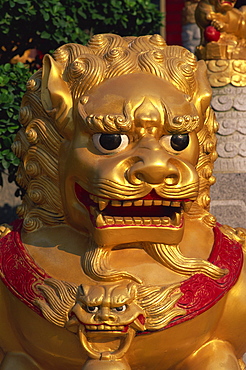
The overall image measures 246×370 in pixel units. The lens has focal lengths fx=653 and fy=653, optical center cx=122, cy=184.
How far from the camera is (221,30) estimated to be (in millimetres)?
5043

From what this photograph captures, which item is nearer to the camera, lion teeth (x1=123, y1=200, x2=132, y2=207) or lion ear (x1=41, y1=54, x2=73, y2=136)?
lion teeth (x1=123, y1=200, x2=132, y2=207)

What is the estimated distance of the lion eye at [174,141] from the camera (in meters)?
2.42

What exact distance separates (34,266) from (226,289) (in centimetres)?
74

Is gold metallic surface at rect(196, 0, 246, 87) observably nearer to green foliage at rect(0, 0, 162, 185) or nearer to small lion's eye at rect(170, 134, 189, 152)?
green foliage at rect(0, 0, 162, 185)


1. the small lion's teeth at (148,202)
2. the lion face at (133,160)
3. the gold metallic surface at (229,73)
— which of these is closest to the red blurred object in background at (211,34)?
the gold metallic surface at (229,73)

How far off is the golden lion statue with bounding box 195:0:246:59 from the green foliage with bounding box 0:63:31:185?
1.46 m

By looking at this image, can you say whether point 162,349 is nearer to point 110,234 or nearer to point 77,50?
point 110,234

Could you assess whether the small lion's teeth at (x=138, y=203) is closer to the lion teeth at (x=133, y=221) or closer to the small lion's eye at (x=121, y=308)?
the lion teeth at (x=133, y=221)

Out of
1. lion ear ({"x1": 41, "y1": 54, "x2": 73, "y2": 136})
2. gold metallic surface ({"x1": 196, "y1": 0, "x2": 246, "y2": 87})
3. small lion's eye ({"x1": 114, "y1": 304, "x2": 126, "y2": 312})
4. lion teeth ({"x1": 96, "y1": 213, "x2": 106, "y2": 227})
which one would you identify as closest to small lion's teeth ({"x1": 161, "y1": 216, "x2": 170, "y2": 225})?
lion teeth ({"x1": 96, "y1": 213, "x2": 106, "y2": 227})

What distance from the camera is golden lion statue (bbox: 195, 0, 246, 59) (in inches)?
191

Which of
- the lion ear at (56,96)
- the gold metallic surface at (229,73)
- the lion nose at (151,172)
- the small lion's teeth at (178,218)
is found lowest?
the gold metallic surface at (229,73)

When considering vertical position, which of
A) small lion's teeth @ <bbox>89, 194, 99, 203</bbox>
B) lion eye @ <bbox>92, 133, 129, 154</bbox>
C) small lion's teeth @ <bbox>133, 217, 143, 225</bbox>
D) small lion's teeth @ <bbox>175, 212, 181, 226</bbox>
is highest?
lion eye @ <bbox>92, 133, 129, 154</bbox>

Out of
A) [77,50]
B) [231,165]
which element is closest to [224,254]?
[77,50]

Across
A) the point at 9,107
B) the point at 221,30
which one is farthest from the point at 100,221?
the point at 221,30
